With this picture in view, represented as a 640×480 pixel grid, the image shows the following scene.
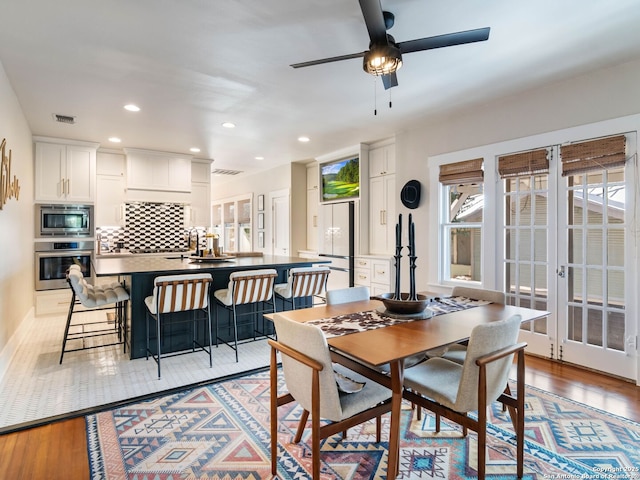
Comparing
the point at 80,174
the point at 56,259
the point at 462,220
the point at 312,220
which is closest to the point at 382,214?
the point at 462,220

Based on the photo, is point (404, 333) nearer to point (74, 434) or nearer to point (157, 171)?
point (74, 434)

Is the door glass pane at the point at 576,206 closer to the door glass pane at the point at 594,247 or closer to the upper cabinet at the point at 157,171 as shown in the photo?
the door glass pane at the point at 594,247

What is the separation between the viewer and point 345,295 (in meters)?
2.56

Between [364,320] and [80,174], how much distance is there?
5481mm

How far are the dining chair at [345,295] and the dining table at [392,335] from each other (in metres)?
0.10

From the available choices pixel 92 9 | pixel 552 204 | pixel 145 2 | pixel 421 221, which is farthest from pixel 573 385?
pixel 92 9

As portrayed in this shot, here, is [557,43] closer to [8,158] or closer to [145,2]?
[145,2]

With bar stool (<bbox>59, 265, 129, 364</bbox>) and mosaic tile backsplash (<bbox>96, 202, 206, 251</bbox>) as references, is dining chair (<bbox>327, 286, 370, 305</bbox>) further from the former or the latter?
mosaic tile backsplash (<bbox>96, 202, 206, 251</bbox>)

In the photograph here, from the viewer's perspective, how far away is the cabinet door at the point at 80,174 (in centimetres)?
542

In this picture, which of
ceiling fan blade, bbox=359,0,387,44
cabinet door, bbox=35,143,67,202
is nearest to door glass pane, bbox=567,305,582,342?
ceiling fan blade, bbox=359,0,387,44

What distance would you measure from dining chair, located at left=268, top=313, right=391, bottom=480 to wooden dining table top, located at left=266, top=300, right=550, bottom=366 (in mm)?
127

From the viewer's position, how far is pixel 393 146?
5.28m

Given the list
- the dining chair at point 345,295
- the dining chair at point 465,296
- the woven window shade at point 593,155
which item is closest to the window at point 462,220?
the woven window shade at point 593,155

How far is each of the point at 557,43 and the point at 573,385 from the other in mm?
2684
